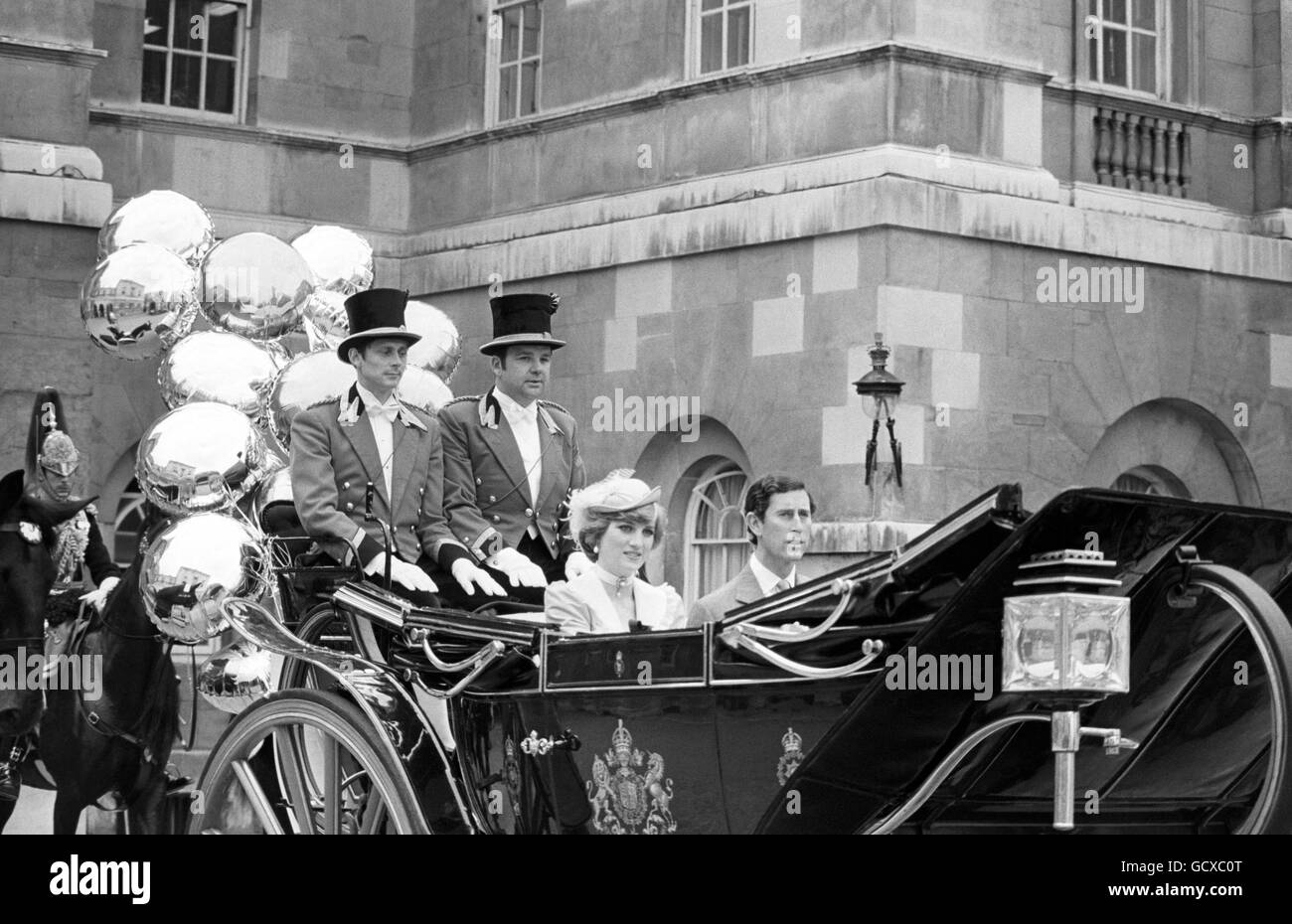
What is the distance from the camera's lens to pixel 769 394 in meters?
14.6

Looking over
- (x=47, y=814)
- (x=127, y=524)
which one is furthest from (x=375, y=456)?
(x=127, y=524)

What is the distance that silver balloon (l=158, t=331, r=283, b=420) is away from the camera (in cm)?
1019

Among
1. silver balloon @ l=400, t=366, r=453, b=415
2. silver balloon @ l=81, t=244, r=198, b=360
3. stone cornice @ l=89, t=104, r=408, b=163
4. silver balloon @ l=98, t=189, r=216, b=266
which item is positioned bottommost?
silver balloon @ l=400, t=366, r=453, b=415

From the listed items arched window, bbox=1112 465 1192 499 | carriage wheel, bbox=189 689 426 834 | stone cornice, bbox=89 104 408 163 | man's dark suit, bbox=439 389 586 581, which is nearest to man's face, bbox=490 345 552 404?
man's dark suit, bbox=439 389 586 581

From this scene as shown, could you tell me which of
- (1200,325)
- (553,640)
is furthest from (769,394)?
(553,640)

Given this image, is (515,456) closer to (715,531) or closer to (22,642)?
(22,642)

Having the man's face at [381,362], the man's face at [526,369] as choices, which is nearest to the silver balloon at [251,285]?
the man's face at [526,369]

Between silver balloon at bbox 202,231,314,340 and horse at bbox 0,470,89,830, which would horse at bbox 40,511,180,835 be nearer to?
horse at bbox 0,470,89,830

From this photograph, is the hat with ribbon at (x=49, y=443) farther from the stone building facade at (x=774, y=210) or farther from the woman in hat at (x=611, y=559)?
the stone building facade at (x=774, y=210)

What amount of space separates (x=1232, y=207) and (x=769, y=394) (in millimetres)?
3871

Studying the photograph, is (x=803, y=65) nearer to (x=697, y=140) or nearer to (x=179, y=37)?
(x=697, y=140)

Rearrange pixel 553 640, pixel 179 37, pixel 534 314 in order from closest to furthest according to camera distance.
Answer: pixel 553 640
pixel 534 314
pixel 179 37

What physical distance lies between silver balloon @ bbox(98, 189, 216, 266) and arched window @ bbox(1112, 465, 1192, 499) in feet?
22.4

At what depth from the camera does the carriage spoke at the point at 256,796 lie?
7.35m
